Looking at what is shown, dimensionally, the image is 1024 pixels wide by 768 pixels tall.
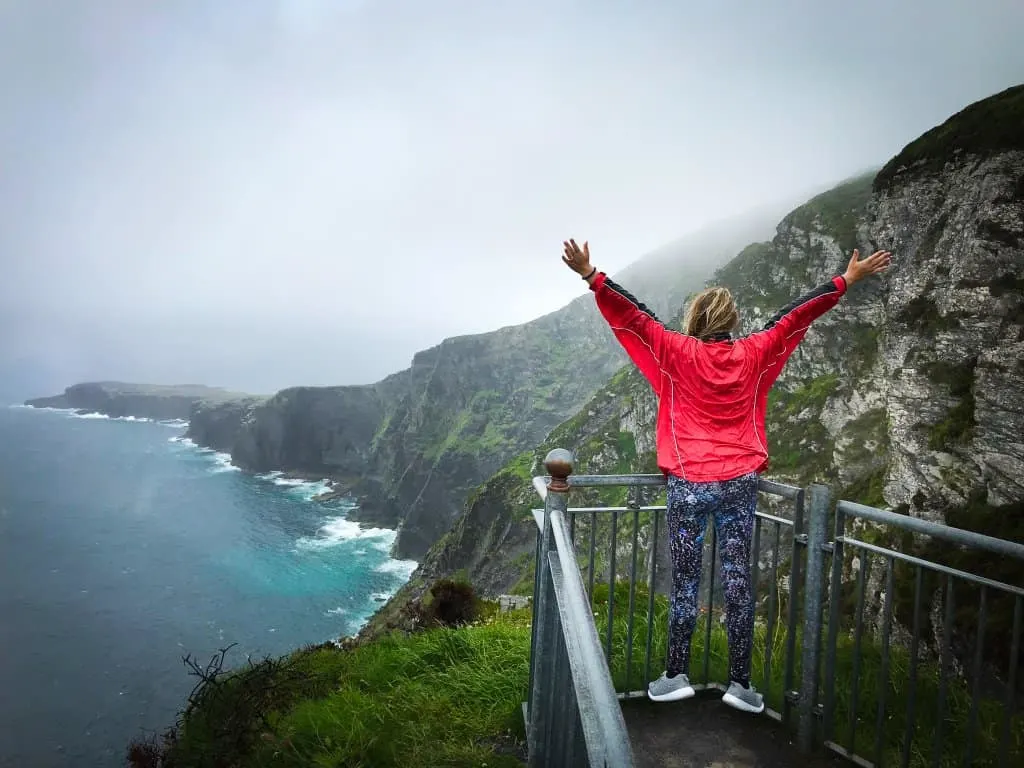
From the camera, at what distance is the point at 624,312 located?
11.8 feet

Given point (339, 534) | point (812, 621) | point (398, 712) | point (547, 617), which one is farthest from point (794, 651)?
point (339, 534)

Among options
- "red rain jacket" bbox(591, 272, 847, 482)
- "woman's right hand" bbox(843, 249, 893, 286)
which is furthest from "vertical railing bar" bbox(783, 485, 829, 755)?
"woman's right hand" bbox(843, 249, 893, 286)

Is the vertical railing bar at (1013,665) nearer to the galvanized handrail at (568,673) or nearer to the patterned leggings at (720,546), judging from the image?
the patterned leggings at (720,546)

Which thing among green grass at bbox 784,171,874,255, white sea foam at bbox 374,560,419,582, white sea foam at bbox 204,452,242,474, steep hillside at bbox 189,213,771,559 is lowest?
white sea foam at bbox 374,560,419,582

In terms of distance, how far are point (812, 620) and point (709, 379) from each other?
1.74 m

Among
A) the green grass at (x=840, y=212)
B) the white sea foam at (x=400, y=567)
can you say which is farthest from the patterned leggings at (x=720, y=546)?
the white sea foam at (x=400, y=567)

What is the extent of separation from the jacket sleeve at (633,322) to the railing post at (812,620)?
4.30ft

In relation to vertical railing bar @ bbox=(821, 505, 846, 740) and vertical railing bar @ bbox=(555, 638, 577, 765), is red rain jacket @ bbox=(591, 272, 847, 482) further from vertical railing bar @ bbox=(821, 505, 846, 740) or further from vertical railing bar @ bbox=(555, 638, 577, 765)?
vertical railing bar @ bbox=(555, 638, 577, 765)

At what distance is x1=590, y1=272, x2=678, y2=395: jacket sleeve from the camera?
3.55 metres

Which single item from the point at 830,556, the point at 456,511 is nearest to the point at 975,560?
the point at 830,556

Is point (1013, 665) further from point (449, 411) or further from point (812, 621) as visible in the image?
point (449, 411)

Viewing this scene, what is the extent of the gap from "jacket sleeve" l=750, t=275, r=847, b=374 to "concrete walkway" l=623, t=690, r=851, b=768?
2511mm

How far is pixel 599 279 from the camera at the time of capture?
3518 millimetres

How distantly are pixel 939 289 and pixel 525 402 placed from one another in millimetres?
118682
